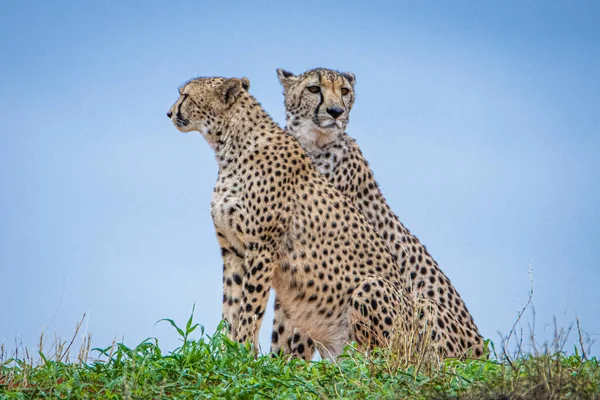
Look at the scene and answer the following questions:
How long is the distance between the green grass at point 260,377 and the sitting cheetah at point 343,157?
186 centimetres

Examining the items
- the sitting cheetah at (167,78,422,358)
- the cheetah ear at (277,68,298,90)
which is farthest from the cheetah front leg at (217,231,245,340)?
the cheetah ear at (277,68,298,90)

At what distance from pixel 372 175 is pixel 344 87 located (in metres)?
0.73

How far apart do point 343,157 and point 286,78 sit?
84 centimetres

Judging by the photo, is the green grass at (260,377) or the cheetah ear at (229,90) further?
Answer: the cheetah ear at (229,90)

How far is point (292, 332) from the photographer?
6.00 metres

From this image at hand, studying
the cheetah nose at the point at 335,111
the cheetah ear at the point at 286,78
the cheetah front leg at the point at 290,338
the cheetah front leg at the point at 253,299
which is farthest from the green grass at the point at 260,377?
Result: the cheetah ear at the point at 286,78

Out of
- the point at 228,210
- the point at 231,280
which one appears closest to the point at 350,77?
the point at 228,210

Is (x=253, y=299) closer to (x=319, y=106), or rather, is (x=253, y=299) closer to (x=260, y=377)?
(x=260, y=377)

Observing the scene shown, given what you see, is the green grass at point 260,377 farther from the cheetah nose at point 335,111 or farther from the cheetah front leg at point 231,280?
the cheetah nose at point 335,111

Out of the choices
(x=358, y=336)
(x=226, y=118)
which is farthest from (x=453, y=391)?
(x=226, y=118)

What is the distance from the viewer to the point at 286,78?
733 centimetres

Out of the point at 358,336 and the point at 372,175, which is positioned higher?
the point at 372,175

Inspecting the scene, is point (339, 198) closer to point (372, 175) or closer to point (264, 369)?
point (372, 175)

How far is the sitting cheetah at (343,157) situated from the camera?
6.64 meters
